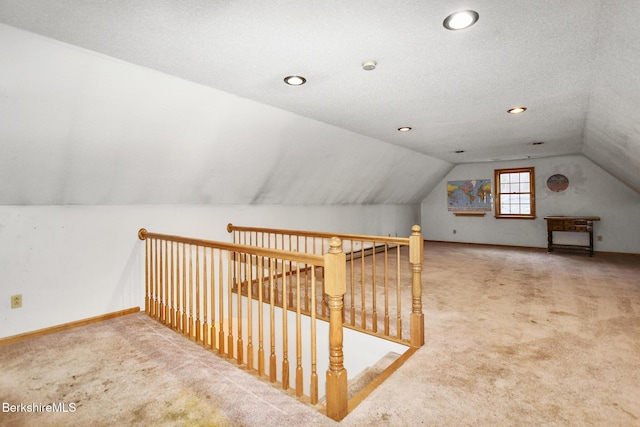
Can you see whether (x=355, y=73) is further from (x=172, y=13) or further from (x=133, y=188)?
(x=133, y=188)

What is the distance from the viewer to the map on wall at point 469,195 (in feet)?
29.0

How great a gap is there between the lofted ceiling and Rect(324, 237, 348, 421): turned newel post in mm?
1482

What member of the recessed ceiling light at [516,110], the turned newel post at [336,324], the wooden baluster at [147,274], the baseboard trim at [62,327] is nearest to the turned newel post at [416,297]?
the turned newel post at [336,324]

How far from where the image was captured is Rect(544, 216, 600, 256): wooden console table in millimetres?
6941

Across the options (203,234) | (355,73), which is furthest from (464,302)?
(203,234)

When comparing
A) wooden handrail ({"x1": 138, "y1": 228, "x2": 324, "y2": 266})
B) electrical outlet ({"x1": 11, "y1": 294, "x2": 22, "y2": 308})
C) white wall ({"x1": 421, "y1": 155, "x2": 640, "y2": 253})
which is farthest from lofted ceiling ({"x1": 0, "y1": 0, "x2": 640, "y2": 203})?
white wall ({"x1": 421, "y1": 155, "x2": 640, "y2": 253})

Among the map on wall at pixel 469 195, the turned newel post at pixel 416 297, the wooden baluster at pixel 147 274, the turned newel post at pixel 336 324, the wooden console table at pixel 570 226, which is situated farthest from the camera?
the map on wall at pixel 469 195

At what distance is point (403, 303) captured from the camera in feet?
12.9

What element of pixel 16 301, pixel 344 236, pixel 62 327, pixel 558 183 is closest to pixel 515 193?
pixel 558 183

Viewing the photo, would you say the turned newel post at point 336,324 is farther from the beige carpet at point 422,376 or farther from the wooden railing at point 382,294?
the wooden railing at point 382,294

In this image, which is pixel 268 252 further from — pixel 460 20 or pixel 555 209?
pixel 555 209

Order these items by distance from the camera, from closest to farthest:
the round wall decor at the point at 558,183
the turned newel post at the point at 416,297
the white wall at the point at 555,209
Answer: the turned newel post at the point at 416,297 → the white wall at the point at 555,209 → the round wall decor at the point at 558,183

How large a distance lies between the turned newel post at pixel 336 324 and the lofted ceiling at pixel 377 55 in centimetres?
148

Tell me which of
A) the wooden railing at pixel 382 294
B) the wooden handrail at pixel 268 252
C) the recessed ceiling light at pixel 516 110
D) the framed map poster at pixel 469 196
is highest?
the recessed ceiling light at pixel 516 110
